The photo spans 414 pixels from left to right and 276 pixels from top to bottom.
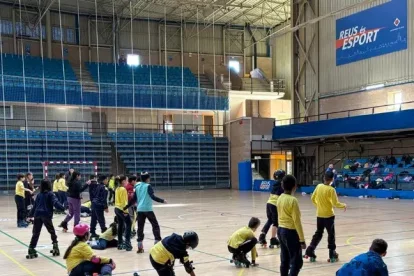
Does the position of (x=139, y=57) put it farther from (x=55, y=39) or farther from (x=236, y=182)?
(x=236, y=182)

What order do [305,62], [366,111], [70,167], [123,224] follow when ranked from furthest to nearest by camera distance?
[305,62], [70,167], [366,111], [123,224]

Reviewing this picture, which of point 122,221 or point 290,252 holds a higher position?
point 290,252

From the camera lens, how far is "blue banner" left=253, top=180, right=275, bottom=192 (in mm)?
30286

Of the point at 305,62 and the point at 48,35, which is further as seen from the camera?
the point at 48,35

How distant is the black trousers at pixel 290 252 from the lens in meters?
6.00

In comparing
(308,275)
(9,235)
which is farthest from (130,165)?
(308,275)

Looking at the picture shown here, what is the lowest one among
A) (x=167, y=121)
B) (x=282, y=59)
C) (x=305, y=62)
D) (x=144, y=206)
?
(x=144, y=206)

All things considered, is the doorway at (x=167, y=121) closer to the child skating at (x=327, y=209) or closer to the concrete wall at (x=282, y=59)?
the concrete wall at (x=282, y=59)

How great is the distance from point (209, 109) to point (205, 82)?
6.56 m

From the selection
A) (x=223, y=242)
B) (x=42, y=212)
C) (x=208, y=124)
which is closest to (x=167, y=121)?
(x=208, y=124)

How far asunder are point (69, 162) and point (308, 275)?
81.1 ft

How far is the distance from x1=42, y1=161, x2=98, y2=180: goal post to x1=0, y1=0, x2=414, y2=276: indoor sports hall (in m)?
0.09

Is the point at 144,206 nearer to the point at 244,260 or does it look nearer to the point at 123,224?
the point at 123,224

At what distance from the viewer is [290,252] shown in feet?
20.0
